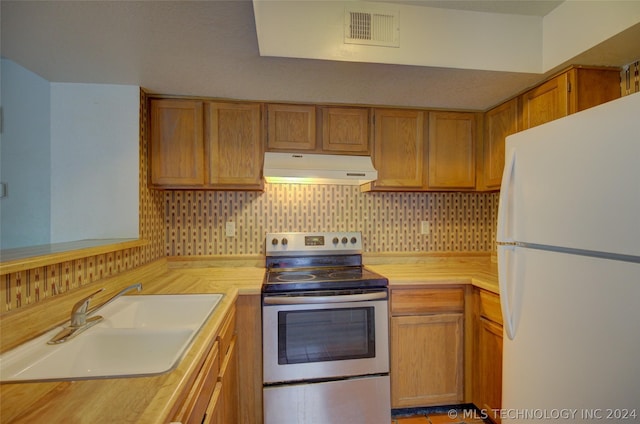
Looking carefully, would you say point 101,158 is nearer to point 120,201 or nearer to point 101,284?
point 120,201

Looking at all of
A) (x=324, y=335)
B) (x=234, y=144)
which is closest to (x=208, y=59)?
(x=234, y=144)

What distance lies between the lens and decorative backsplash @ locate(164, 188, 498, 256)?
7.20ft

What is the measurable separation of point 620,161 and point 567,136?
0.66 feet

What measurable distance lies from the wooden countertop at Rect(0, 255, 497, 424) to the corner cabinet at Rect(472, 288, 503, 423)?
130 mm

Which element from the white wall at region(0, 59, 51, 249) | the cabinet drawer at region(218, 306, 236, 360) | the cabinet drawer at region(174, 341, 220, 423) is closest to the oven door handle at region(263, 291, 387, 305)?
the cabinet drawer at region(218, 306, 236, 360)

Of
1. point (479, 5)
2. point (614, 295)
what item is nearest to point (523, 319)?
point (614, 295)

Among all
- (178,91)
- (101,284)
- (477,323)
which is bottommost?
(477,323)

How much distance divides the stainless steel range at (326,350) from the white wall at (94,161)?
106cm

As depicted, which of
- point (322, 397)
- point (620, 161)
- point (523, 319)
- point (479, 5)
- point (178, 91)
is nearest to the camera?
point (620, 161)

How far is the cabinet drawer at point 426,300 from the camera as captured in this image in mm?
A: 1824

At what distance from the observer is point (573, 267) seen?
1.00 meters

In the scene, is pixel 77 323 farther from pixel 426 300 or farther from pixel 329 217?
pixel 426 300

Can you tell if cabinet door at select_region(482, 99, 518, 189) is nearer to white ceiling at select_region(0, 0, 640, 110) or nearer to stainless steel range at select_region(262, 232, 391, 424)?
white ceiling at select_region(0, 0, 640, 110)

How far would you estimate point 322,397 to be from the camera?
1.66 m
